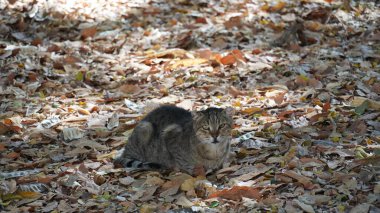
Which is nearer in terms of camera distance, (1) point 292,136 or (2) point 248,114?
(1) point 292,136

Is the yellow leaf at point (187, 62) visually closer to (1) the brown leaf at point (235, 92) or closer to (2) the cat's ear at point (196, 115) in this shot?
(1) the brown leaf at point (235, 92)

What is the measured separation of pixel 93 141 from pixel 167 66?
2.88m

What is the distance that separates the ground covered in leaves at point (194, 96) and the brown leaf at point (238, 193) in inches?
0.5

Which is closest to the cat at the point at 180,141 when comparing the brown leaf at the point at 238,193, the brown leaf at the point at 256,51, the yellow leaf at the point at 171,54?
the brown leaf at the point at 238,193

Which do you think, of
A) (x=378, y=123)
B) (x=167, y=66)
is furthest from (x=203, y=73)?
(x=378, y=123)

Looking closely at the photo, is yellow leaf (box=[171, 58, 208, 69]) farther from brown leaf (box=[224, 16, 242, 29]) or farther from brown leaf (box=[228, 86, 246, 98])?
brown leaf (box=[224, 16, 242, 29])

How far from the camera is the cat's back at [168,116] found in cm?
766

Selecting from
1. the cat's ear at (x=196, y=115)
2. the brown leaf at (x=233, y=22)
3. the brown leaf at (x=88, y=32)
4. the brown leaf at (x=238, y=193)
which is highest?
the cat's ear at (x=196, y=115)

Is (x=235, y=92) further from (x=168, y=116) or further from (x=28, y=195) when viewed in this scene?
(x=28, y=195)

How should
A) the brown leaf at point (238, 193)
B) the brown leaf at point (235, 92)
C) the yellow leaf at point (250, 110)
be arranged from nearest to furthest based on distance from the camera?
the brown leaf at point (238, 193) < the yellow leaf at point (250, 110) < the brown leaf at point (235, 92)

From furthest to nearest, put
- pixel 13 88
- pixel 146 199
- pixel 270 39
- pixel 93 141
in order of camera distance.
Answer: pixel 270 39 → pixel 13 88 → pixel 93 141 → pixel 146 199

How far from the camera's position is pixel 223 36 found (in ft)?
40.2

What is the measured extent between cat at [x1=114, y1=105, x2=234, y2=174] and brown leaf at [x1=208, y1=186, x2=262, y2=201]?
94 centimetres

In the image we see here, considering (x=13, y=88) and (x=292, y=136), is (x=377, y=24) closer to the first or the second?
(x=292, y=136)
